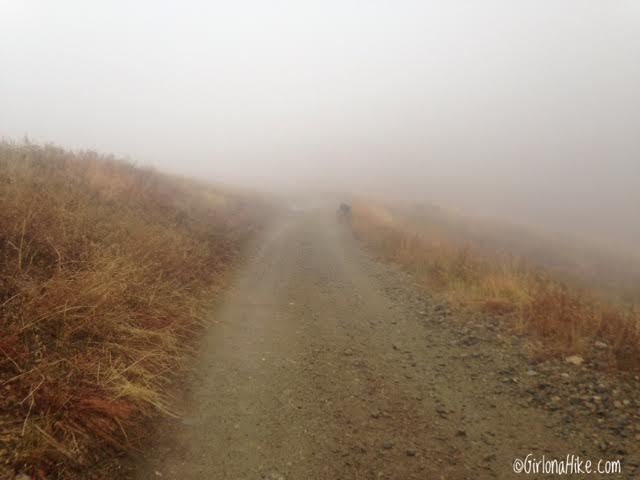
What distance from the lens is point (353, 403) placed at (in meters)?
3.73

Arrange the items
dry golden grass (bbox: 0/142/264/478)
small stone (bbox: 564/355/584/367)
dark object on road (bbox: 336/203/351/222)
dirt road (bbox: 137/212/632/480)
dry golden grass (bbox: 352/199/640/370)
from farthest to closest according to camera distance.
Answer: dark object on road (bbox: 336/203/351/222) < dry golden grass (bbox: 352/199/640/370) < small stone (bbox: 564/355/584/367) < dirt road (bbox: 137/212/632/480) < dry golden grass (bbox: 0/142/264/478)

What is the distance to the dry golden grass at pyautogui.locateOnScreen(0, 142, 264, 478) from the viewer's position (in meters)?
2.49

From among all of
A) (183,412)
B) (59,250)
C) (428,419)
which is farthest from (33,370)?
(428,419)

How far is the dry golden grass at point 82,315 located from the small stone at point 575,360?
534 cm

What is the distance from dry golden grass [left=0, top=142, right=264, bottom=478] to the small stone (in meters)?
5.34

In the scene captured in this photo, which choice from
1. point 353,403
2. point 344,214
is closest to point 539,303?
point 353,403

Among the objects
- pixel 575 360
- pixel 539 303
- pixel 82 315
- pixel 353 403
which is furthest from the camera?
pixel 539 303

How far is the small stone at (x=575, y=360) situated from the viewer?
441cm

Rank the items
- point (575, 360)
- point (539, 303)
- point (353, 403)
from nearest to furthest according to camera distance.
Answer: point (353, 403)
point (575, 360)
point (539, 303)

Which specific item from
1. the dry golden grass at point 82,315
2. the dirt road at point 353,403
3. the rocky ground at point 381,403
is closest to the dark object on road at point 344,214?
the dry golden grass at point 82,315

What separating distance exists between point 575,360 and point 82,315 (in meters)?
6.54

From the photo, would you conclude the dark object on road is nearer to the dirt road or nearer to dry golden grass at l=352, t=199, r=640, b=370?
dry golden grass at l=352, t=199, r=640, b=370

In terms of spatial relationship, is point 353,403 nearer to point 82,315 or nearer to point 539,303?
point 82,315

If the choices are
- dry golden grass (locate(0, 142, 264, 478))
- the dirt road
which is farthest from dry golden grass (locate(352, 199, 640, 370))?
dry golden grass (locate(0, 142, 264, 478))
